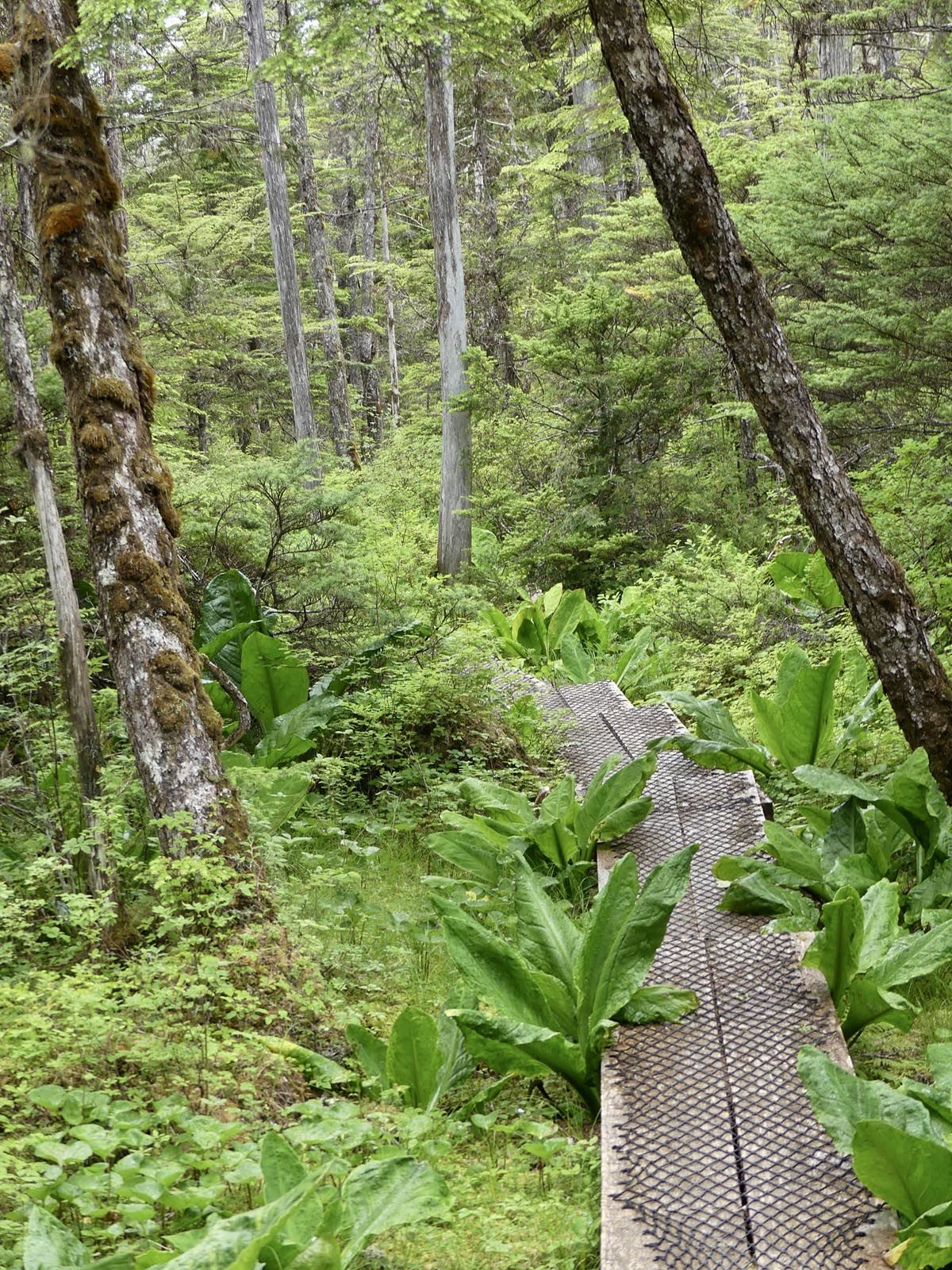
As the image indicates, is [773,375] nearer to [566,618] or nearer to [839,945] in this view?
[839,945]

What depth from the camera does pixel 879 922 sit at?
374 centimetres

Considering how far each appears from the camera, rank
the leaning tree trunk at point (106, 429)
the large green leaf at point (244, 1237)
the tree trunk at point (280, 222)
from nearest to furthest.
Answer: the large green leaf at point (244, 1237) < the leaning tree trunk at point (106, 429) < the tree trunk at point (280, 222)

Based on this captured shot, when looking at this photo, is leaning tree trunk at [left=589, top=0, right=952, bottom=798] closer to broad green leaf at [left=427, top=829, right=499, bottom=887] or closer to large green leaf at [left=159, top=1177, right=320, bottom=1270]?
broad green leaf at [left=427, top=829, right=499, bottom=887]

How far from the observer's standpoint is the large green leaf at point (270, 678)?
6.61m

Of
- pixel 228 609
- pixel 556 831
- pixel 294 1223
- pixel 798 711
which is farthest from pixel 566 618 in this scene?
pixel 294 1223

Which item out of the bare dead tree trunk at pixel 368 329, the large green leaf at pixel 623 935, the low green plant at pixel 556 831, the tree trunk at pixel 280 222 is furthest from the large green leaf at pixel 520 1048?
the bare dead tree trunk at pixel 368 329

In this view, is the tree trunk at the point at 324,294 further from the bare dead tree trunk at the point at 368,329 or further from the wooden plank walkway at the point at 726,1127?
the wooden plank walkway at the point at 726,1127

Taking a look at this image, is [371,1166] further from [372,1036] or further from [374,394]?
[374,394]

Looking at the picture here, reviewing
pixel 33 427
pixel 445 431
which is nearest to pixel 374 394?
pixel 445 431

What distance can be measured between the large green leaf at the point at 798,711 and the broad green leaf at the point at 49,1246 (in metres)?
3.97

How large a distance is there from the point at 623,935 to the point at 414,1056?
0.83 m

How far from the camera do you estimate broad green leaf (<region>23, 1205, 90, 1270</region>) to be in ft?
7.44

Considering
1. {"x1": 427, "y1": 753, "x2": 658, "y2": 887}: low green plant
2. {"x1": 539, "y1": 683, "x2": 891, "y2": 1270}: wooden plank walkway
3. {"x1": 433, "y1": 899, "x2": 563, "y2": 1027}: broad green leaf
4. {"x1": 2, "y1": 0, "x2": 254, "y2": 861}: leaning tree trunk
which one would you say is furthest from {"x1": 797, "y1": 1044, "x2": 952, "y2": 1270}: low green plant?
{"x1": 2, "y1": 0, "x2": 254, "y2": 861}: leaning tree trunk

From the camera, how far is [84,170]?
4773 mm
